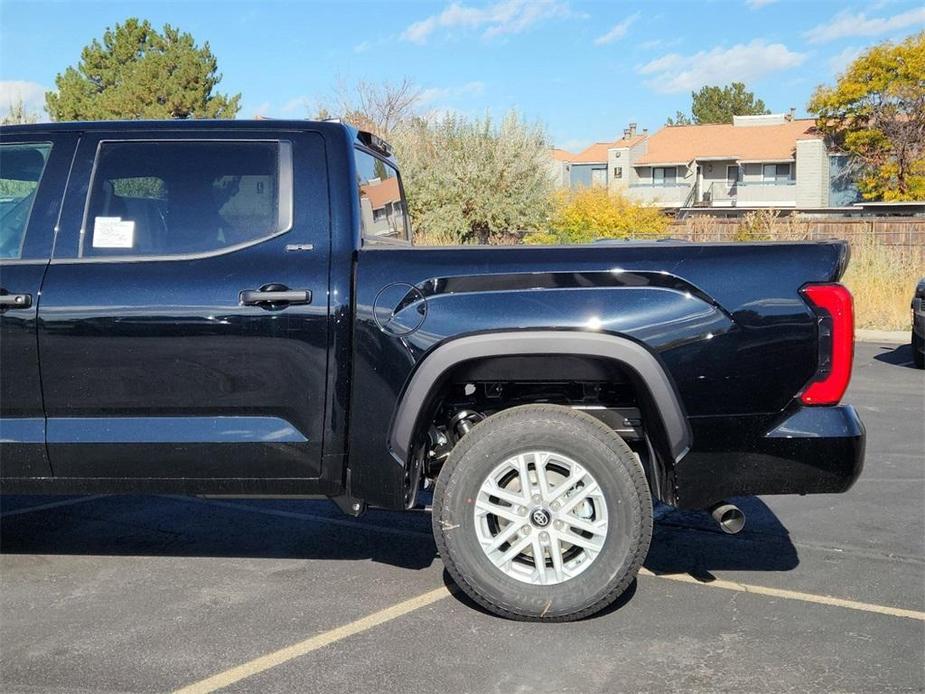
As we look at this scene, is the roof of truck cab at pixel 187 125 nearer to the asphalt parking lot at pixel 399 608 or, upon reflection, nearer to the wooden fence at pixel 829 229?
the asphalt parking lot at pixel 399 608

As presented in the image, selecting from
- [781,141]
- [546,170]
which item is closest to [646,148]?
[781,141]

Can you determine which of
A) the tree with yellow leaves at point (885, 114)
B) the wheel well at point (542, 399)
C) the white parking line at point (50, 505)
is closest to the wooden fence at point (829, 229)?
the white parking line at point (50, 505)

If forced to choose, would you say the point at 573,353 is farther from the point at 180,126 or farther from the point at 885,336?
the point at 885,336

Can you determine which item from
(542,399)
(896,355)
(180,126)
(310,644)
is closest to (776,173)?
(896,355)

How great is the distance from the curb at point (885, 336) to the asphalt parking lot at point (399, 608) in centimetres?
986

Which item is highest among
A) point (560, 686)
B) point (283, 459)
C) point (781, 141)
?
point (781, 141)

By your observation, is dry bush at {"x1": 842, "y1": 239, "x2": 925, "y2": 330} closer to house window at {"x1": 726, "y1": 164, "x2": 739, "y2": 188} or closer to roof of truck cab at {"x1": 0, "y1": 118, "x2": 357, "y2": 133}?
roof of truck cab at {"x1": 0, "y1": 118, "x2": 357, "y2": 133}

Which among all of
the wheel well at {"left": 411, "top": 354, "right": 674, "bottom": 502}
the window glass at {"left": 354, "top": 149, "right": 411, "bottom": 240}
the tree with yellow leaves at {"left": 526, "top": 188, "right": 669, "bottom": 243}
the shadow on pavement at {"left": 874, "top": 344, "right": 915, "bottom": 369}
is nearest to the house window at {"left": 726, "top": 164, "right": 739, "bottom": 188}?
the tree with yellow leaves at {"left": 526, "top": 188, "right": 669, "bottom": 243}

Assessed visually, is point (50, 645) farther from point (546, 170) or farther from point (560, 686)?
point (546, 170)

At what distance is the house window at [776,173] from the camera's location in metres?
64.5

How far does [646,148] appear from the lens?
73.4 metres

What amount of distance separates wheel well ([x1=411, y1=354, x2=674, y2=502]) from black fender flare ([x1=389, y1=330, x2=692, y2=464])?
0.05m

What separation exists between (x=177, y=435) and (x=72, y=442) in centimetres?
47

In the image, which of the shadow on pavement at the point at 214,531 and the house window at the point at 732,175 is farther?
the house window at the point at 732,175
